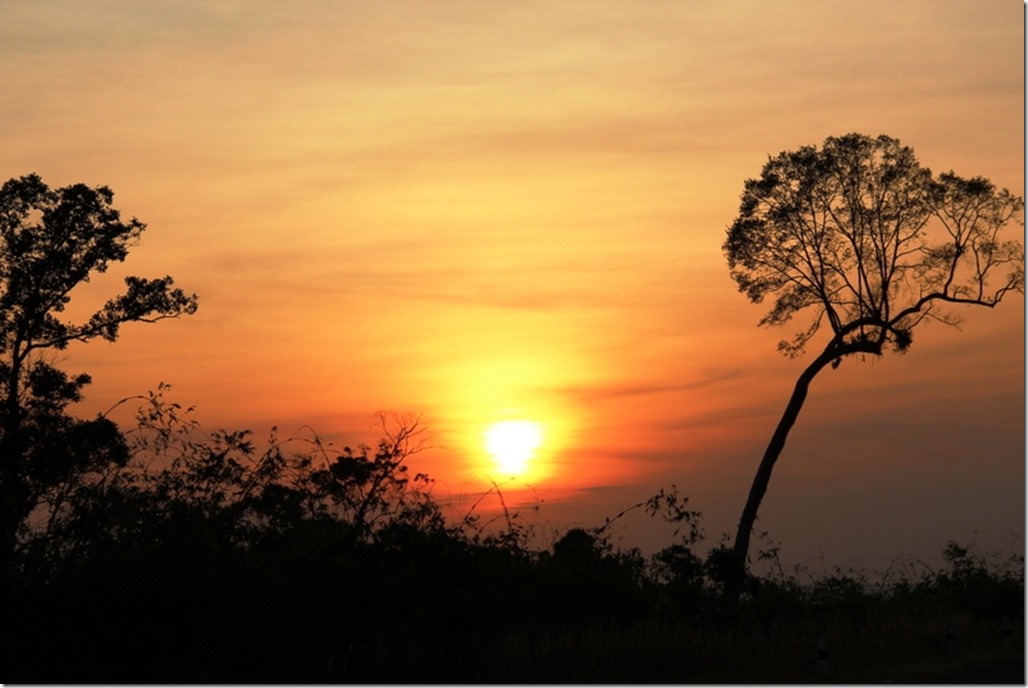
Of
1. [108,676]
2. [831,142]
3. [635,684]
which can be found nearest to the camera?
[108,676]

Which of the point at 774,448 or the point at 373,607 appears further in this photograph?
the point at 774,448

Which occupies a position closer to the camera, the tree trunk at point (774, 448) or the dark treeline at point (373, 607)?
the dark treeline at point (373, 607)

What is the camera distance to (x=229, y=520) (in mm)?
27547

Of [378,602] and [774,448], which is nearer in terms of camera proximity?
[378,602]

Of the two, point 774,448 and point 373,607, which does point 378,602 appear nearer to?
point 373,607

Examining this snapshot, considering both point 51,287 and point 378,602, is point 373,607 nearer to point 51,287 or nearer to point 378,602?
point 378,602

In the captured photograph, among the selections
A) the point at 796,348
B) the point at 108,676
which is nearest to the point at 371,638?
the point at 108,676

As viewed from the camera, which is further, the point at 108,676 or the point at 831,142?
the point at 831,142

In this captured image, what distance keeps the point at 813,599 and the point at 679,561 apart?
336 centimetres

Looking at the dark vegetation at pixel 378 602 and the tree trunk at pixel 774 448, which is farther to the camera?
the tree trunk at pixel 774 448

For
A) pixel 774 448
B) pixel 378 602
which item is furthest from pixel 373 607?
pixel 774 448

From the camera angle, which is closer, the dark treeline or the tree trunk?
the dark treeline

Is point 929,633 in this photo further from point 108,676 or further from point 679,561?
point 108,676

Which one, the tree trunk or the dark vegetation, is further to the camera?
the tree trunk
